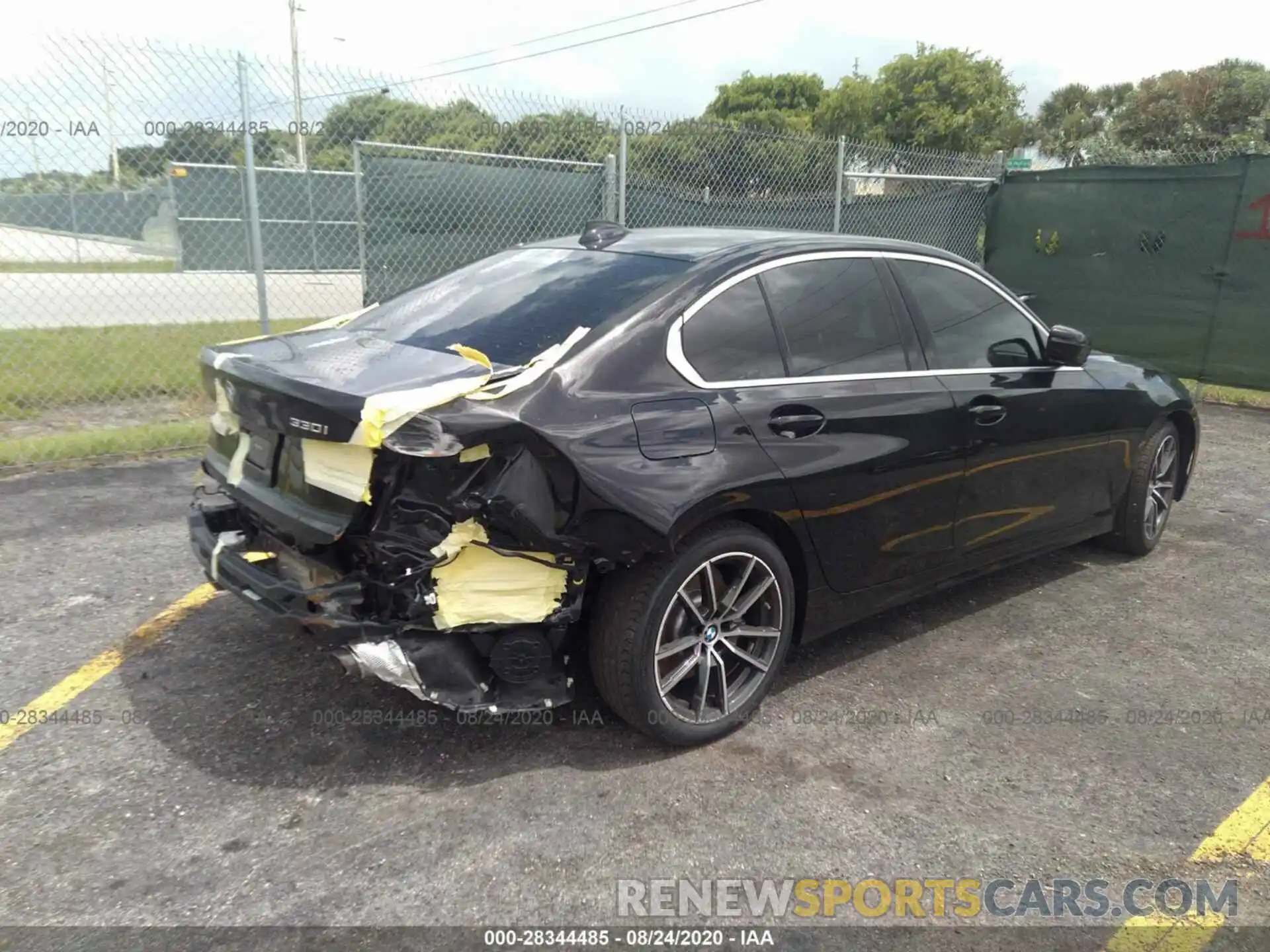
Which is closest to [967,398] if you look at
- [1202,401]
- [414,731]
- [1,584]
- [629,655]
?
[629,655]

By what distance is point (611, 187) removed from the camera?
7.76 meters

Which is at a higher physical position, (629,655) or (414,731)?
(629,655)

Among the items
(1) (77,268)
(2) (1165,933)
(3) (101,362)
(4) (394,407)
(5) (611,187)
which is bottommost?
(2) (1165,933)

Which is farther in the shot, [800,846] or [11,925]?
[800,846]

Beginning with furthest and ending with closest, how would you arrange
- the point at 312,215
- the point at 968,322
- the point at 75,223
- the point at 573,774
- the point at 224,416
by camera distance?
1. the point at 312,215
2. the point at 75,223
3. the point at 968,322
4. the point at 224,416
5. the point at 573,774

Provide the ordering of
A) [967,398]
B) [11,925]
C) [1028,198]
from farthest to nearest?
[1028,198], [967,398], [11,925]

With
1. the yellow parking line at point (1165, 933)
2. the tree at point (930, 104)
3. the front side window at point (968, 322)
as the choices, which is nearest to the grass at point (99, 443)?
the front side window at point (968, 322)

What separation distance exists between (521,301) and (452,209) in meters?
4.33

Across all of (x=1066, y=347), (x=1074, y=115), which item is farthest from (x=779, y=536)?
(x=1074, y=115)

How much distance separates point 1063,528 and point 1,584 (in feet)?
16.2

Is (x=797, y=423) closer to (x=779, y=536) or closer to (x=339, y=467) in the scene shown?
(x=779, y=536)

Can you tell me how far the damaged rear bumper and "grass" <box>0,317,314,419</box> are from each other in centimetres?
511

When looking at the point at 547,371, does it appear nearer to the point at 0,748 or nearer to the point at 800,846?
the point at 800,846

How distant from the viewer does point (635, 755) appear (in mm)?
3072
